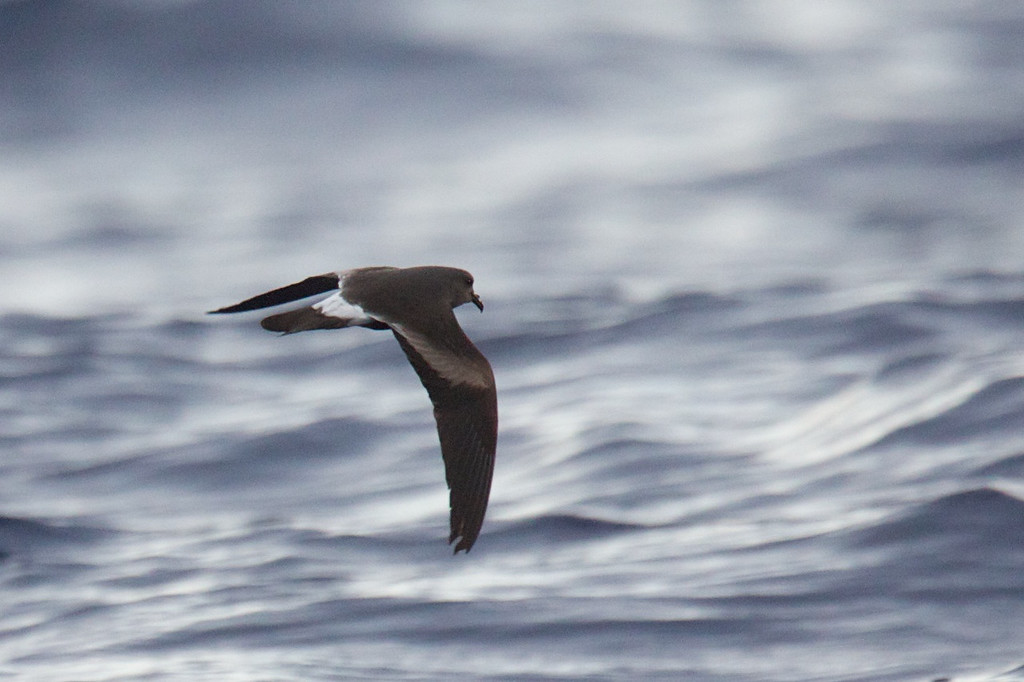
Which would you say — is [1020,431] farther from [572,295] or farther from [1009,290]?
[572,295]

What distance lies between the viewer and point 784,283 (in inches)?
680

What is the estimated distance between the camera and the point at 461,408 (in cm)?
565

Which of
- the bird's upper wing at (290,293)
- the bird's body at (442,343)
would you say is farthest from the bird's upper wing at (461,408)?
the bird's upper wing at (290,293)

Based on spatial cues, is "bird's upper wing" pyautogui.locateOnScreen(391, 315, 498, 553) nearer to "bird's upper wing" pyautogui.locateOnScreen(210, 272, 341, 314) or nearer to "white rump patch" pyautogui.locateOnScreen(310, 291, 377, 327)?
"white rump patch" pyautogui.locateOnScreen(310, 291, 377, 327)

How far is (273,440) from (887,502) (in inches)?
200

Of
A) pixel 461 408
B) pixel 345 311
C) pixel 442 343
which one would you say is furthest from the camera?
pixel 345 311

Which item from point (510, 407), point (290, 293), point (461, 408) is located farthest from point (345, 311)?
point (510, 407)

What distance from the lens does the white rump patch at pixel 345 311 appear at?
5.83 metres

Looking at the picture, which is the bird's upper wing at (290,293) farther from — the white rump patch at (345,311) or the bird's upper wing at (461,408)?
the bird's upper wing at (461,408)

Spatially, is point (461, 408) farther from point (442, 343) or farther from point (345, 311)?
point (345, 311)

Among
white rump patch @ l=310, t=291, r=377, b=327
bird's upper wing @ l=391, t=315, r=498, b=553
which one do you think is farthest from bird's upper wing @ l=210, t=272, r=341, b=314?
bird's upper wing @ l=391, t=315, r=498, b=553

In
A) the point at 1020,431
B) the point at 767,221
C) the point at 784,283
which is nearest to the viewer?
the point at 1020,431

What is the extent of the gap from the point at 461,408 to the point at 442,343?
0.27 meters

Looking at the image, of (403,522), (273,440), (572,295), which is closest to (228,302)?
(572,295)
